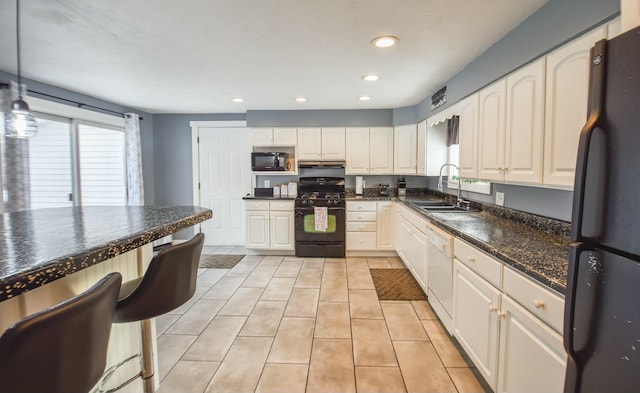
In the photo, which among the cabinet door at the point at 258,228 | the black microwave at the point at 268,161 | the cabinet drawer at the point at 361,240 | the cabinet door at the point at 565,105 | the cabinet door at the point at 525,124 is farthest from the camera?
the black microwave at the point at 268,161

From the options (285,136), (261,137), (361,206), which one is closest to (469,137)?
(361,206)

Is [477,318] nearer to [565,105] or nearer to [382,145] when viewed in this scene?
[565,105]

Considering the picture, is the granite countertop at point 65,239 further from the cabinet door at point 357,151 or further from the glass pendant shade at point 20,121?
the cabinet door at point 357,151

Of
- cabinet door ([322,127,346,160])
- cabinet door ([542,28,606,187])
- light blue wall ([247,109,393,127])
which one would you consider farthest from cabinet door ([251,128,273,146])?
cabinet door ([542,28,606,187])

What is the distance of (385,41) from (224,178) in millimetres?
3719

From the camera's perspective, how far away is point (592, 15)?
1.40 meters

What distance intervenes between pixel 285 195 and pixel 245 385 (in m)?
3.18

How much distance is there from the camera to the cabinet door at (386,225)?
4.33 m

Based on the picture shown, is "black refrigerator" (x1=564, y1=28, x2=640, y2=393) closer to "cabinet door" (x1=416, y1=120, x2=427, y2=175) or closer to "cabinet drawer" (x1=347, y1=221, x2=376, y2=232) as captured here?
"cabinet door" (x1=416, y1=120, x2=427, y2=175)

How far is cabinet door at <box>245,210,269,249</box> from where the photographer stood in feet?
14.7

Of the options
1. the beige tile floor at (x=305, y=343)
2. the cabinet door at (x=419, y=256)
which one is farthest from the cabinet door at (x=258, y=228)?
the cabinet door at (x=419, y=256)

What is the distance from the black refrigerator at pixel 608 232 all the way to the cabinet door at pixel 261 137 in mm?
4220

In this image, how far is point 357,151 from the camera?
15.2 feet

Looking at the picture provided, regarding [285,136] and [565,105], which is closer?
[565,105]
